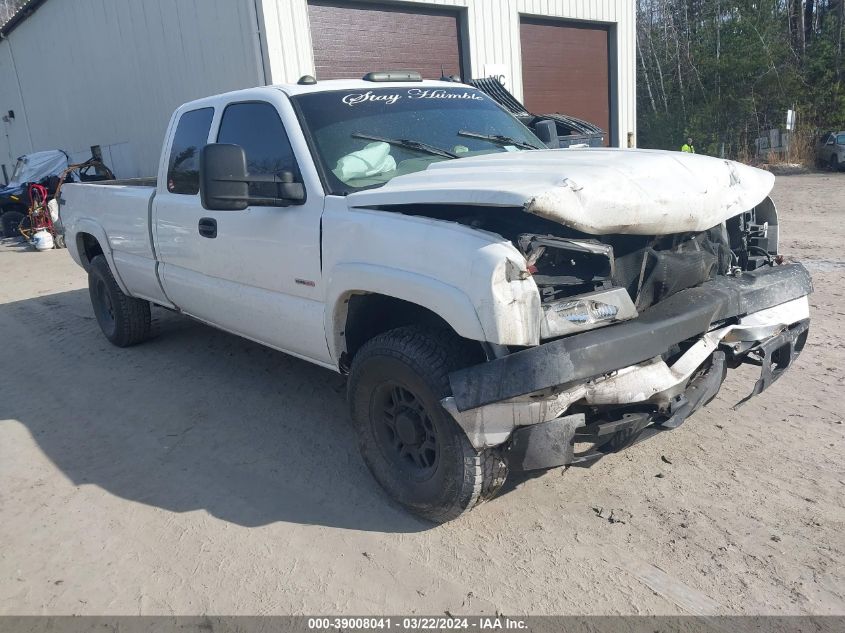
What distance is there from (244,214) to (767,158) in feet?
82.8

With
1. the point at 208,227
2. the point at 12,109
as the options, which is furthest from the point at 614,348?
the point at 12,109

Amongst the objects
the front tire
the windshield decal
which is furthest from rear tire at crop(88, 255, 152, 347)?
the front tire

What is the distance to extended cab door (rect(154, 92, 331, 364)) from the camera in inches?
149

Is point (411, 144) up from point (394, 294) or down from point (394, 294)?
up

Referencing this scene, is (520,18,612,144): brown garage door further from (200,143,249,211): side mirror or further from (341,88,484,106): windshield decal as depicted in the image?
(200,143,249,211): side mirror

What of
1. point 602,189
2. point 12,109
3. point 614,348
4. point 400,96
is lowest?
point 614,348

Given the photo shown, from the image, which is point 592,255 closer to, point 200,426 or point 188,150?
point 200,426

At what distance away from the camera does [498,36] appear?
1422 centimetres

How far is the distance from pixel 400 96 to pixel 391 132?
1.42ft

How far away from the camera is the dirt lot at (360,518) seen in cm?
Answer: 285

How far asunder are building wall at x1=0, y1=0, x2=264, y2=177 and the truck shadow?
6420 mm

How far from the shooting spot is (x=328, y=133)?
391 centimetres

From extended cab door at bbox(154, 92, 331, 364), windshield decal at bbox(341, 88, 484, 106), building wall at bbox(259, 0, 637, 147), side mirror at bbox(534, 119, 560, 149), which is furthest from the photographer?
building wall at bbox(259, 0, 637, 147)

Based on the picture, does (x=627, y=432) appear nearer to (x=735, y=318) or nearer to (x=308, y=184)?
(x=735, y=318)
